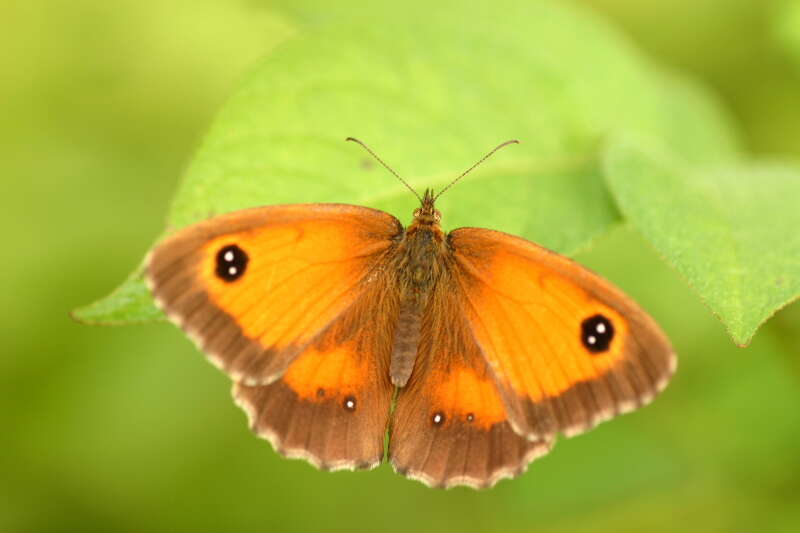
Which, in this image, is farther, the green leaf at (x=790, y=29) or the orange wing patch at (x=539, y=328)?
the green leaf at (x=790, y=29)

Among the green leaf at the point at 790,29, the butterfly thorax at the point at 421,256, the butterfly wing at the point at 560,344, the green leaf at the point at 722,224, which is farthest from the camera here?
the green leaf at the point at 790,29

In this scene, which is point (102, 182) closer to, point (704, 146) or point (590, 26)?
point (590, 26)

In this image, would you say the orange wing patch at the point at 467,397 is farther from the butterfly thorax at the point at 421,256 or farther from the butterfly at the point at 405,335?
the butterfly thorax at the point at 421,256

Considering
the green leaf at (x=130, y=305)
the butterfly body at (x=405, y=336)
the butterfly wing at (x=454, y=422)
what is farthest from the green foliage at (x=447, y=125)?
the butterfly wing at (x=454, y=422)

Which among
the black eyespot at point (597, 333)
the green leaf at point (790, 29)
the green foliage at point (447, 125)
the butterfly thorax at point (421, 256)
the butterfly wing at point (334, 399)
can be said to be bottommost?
the butterfly wing at point (334, 399)

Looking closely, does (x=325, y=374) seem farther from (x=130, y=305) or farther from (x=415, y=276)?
(x=130, y=305)

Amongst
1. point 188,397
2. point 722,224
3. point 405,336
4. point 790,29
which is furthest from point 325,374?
point 790,29

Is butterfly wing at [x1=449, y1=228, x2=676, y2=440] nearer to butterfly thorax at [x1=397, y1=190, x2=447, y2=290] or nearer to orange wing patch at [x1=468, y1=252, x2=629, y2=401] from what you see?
orange wing patch at [x1=468, y1=252, x2=629, y2=401]
